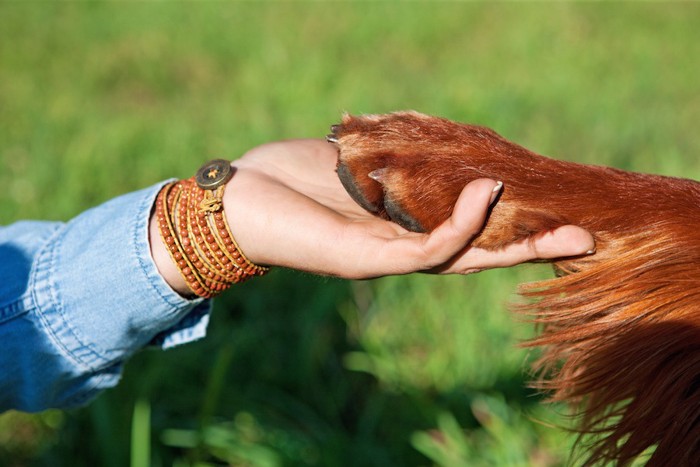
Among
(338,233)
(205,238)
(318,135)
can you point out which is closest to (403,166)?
(338,233)

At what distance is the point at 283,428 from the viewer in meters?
2.69

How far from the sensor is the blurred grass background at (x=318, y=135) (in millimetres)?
2598

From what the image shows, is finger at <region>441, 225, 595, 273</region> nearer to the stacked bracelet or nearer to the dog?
the dog

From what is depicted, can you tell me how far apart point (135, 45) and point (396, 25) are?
206 centimetres

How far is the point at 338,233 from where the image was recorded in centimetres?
152

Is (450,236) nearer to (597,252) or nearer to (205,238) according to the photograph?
(597,252)

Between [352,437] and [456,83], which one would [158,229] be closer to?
[352,437]

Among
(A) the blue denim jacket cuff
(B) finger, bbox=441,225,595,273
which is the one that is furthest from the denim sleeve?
(B) finger, bbox=441,225,595,273

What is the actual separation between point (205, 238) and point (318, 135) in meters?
2.70

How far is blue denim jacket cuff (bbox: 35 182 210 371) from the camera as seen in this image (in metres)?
1.62

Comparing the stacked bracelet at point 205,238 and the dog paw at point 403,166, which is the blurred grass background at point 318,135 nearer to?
the dog paw at point 403,166

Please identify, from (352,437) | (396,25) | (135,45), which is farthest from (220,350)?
(396,25)

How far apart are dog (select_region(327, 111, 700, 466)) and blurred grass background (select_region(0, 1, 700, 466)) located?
18.0 inches

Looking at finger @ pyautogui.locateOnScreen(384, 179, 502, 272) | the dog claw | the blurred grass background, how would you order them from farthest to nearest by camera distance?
the blurred grass background < the dog claw < finger @ pyautogui.locateOnScreen(384, 179, 502, 272)
